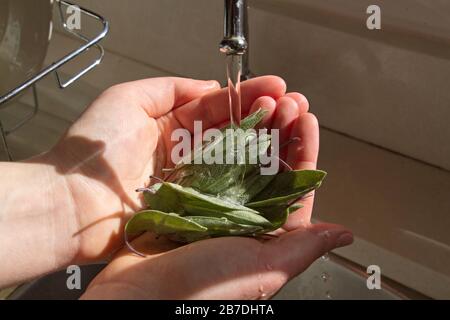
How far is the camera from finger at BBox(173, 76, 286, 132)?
2.68ft

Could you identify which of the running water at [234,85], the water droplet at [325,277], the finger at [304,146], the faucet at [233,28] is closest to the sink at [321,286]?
the water droplet at [325,277]

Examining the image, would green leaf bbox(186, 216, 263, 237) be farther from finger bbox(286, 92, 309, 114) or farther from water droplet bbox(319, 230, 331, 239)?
finger bbox(286, 92, 309, 114)

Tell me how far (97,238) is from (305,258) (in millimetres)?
281

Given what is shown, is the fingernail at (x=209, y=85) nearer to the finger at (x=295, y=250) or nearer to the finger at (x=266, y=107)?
the finger at (x=266, y=107)

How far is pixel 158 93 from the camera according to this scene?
0.85 metres

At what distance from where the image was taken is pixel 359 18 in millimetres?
869

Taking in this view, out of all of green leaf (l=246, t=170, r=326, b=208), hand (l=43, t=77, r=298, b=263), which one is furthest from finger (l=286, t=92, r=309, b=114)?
green leaf (l=246, t=170, r=326, b=208)

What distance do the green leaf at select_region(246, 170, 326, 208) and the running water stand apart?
0.10 m

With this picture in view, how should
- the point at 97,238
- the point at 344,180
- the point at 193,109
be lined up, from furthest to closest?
the point at 344,180 < the point at 193,109 < the point at 97,238

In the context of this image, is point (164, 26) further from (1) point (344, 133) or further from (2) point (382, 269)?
(2) point (382, 269)

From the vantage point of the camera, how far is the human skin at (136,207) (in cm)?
61

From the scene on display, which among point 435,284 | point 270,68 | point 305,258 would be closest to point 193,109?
point 270,68

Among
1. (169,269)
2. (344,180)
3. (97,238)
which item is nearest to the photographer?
(169,269)

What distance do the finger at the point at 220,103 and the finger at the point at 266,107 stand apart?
2cm
